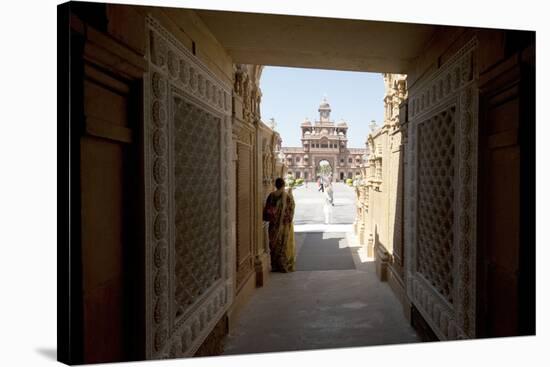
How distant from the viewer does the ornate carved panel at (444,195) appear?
2092 millimetres

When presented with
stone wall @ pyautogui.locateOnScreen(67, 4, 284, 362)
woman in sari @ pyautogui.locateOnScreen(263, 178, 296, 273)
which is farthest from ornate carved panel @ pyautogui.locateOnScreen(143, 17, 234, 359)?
woman in sari @ pyautogui.locateOnScreen(263, 178, 296, 273)

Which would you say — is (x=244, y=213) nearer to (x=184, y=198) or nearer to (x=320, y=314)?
(x=320, y=314)

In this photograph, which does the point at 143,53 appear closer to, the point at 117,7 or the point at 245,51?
the point at 117,7

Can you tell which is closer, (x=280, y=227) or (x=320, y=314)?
(x=320, y=314)

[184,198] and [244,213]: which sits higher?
[184,198]

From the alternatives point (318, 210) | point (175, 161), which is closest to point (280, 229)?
point (175, 161)

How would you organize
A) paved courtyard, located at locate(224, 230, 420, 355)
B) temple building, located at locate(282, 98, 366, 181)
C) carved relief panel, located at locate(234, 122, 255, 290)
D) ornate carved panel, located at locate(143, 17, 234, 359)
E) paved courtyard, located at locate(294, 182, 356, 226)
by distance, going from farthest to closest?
paved courtyard, located at locate(294, 182, 356, 226) → temple building, located at locate(282, 98, 366, 181) → carved relief panel, located at locate(234, 122, 255, 290) → paved courtyard, located at locate(224, 230, 420, 355) → ornate carved panel, located at locate(143, 17, 234, 359)

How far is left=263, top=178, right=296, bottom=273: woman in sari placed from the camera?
14.7 feet

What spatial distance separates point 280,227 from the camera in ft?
15.0

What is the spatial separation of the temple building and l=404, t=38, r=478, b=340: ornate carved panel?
0.98 m

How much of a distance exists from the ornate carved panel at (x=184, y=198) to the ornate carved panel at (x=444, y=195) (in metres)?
1.51

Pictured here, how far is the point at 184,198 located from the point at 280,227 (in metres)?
2.58

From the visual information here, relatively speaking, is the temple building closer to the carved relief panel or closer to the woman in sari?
the carved relief panel

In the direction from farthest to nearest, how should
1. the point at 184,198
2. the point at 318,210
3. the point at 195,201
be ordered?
the point at 318,210, the point at 195,201, the point at 184,198
